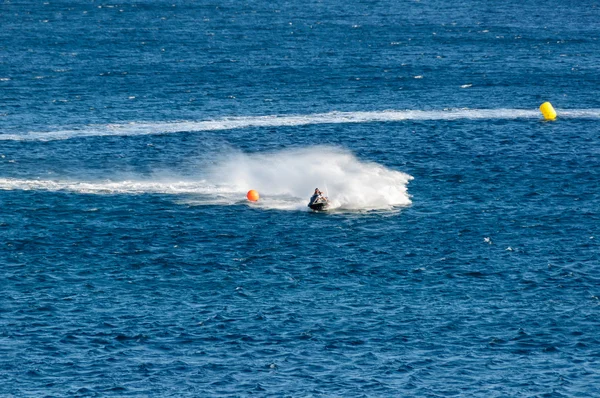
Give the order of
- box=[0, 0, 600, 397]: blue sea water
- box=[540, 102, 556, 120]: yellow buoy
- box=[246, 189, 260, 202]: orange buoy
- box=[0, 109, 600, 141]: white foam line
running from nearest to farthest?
1. box=[0, 0, 600, 397]: blue sea water
2. box=[246, 189, 260, 202]: orange buoy
3. box=[0, 109, 600, 141]: white foam line
4. box=[540, 102, 556, 120]: yellow buoy

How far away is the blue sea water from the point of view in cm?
Answer: 7688

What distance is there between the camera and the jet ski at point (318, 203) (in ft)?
364

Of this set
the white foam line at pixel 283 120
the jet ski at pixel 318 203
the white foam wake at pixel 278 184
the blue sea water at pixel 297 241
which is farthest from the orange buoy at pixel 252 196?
the white foam line at pixel 283 120

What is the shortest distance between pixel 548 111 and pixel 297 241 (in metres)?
64.3

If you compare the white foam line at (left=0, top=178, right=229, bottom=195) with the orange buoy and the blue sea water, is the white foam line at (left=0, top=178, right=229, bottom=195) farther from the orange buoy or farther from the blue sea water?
the orange buoy

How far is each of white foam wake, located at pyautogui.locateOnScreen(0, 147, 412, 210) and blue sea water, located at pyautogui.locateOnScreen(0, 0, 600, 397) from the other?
0.35 m

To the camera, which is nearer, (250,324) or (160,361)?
(160,361)

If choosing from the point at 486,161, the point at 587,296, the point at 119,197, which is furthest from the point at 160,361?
the point at 486,161

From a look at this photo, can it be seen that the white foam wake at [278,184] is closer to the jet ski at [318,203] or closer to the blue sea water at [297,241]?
the blue sea water at [297,241]

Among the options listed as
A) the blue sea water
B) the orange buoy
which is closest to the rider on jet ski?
the blue sea water

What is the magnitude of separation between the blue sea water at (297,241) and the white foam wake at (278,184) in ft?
1.14

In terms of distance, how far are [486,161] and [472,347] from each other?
56075 mm

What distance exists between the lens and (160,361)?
77188 mm

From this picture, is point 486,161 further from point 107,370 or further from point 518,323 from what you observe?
point 107,370
